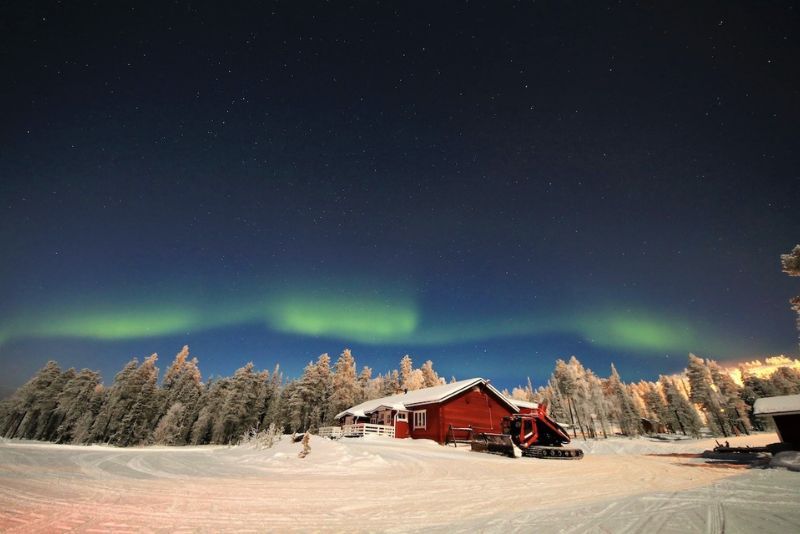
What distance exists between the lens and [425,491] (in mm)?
9375

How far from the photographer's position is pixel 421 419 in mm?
34625

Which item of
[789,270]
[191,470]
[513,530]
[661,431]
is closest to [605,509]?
[513,530]

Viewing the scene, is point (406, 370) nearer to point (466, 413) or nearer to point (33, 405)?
point (466, 413)

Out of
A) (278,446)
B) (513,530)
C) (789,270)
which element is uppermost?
(789,270)

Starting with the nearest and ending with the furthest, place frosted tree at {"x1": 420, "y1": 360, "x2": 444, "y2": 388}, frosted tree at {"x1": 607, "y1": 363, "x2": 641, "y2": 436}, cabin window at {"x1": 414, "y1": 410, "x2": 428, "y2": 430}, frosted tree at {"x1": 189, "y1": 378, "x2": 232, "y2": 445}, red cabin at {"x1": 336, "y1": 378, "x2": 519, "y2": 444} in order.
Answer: red cabin at {"x1": 336, "y1": 378, "x2": 519, "y2": 444}, cabin window at {"x1": 414, "y1": 410, "x2": 428, "y2": 430}, frosted tree at {"x1": 189, "y1": 378, "x2": 232, "y2": 445}, frosted tree at {"x1": 420, "y1": 360, "x2": 444, "y2": 388}, frosted tree at {"x1": 607, "y1": 363, "x2": 641, "y2": 436}

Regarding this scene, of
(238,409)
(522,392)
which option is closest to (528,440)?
(238,409)

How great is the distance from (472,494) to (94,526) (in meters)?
8.05

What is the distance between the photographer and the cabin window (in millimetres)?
33969

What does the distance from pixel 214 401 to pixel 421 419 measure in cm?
4207

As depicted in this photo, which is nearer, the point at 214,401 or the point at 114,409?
the point at 114,409

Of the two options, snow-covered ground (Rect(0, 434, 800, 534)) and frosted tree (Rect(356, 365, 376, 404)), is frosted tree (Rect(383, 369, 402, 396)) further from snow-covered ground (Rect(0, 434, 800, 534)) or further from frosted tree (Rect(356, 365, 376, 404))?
snow-covered ground (Rect(0, 434, 800, 534))

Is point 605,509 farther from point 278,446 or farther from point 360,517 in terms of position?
point 278,446

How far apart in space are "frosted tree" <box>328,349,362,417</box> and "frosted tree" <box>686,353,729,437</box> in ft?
205

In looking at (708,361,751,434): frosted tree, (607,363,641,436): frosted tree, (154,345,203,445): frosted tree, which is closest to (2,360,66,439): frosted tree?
(154,345,203,445): frosted tree
